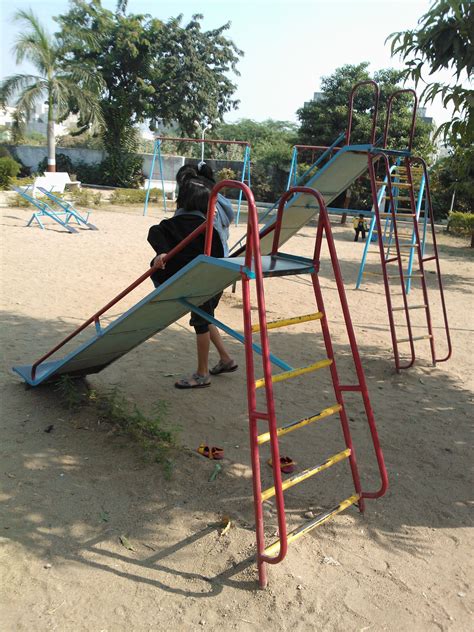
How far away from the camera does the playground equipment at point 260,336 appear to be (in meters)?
2.29

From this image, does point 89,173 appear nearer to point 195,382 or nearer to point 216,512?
point 195,382

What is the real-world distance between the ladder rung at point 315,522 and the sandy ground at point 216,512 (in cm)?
10

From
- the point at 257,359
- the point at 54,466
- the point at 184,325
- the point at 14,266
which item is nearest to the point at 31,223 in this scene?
the point at 14,266

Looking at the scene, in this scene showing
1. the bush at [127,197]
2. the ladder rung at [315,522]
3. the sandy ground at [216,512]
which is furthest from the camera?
the bush at [127,197]

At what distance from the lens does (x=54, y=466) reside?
3.05 meters

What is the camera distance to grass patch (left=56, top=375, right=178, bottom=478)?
3242 millimetres

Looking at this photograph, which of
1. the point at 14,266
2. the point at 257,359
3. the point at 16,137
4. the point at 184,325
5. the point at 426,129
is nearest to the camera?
the point at 257,359

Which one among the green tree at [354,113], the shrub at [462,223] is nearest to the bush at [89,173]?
the green tree at [354,113]

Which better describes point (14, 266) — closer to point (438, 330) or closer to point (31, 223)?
point (31, 223)

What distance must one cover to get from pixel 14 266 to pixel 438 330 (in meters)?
5.62

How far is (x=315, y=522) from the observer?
2.56 m

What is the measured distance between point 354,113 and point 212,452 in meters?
21.4

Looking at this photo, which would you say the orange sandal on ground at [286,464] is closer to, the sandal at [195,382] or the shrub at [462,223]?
the sandal at [195,382]

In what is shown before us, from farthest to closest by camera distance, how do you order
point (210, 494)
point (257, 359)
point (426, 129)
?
point (426, 129), point (257, 359), point (210, 494)
